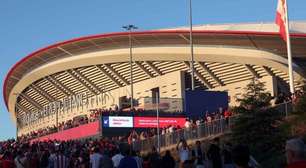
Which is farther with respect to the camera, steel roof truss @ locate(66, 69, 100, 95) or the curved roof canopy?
steel roof truss @ locate(66, 69, 100, 95)

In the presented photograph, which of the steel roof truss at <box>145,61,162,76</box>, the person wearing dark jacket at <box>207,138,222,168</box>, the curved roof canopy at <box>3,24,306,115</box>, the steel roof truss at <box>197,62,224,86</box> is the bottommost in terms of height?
the person wearing dark jacket at <box>207,138,222,168</box>

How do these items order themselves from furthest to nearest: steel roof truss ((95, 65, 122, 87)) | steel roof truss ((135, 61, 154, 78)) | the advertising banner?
steel roof truss ((95, 65, 122, 87)), steel roof truss ((135, 61, 154, 78)), the advertising banner

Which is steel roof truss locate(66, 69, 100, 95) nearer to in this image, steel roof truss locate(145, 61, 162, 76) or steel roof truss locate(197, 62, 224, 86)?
steel roof truss locate(145, 61, 162, 76)

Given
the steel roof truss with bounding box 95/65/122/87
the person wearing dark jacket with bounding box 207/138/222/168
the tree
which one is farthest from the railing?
the steel roof truss with bounding box 95/65/122/87

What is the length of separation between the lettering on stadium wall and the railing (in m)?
39.0

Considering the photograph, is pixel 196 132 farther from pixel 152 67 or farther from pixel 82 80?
pixel 82 80

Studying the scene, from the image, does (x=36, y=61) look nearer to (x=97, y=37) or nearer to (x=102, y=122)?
(x=97, y=37)

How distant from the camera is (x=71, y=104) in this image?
260 ft

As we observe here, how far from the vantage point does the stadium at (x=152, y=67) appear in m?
57.9

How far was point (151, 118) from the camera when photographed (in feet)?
149

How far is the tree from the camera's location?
74.5 ft

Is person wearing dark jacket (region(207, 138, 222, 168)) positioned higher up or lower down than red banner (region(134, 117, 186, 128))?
lower down

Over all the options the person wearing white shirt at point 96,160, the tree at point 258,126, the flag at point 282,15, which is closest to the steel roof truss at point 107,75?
the flag at point 282,15

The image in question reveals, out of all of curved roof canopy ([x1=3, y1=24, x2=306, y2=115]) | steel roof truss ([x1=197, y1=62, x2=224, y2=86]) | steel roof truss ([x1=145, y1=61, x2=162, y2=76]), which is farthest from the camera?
steel roof truss ([x1=145, y1=61, x2=162, y2=76])
